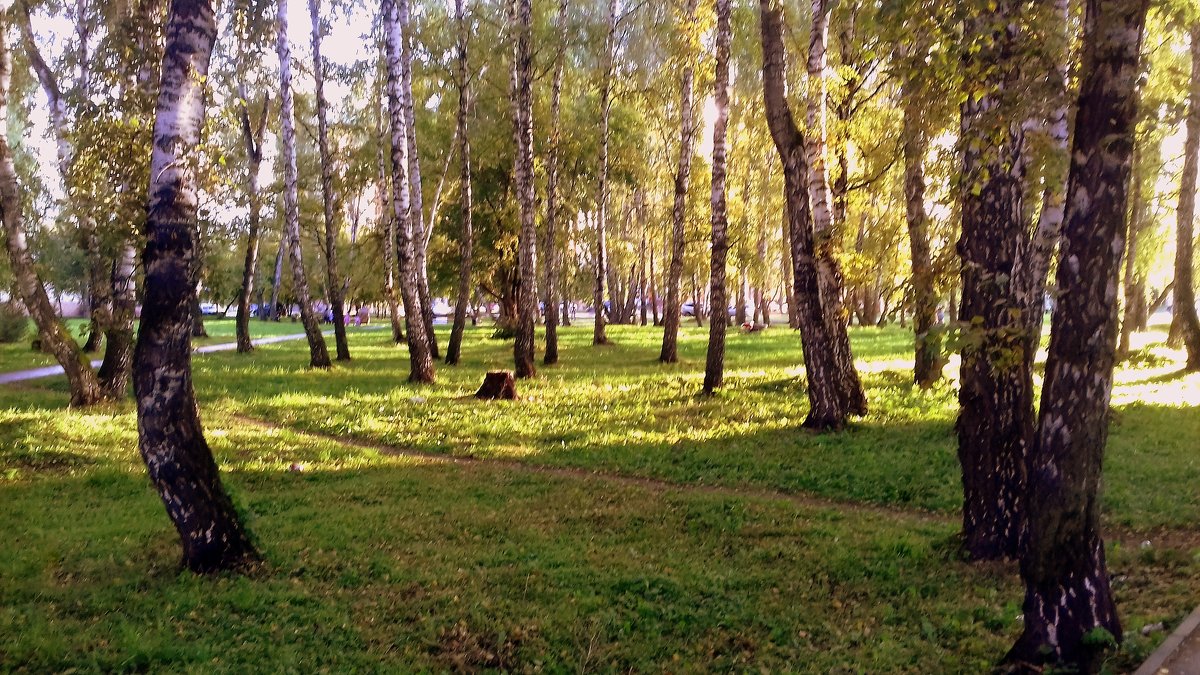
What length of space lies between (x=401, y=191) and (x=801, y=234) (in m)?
9.11

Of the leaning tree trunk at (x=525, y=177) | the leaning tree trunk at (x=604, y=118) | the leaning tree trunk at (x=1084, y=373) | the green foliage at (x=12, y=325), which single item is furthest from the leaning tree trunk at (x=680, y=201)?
the green foliage at (x=12, y=325)

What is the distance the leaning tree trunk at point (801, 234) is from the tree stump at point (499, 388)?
5.88 metres

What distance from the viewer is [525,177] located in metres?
19.2

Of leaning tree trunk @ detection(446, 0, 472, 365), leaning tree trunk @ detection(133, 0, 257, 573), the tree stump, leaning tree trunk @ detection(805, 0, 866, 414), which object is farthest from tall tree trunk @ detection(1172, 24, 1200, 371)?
leaning tree trunk @ detection(133, 0, 257, 573)

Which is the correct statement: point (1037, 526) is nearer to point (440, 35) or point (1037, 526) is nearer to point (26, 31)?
point (26, 31)

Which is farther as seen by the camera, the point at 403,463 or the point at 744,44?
the point at 744,44

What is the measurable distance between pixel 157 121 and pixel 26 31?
12722 millimetres

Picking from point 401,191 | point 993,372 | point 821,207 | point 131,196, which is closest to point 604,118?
point 401,191

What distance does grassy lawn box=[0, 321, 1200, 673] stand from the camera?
5375 mm

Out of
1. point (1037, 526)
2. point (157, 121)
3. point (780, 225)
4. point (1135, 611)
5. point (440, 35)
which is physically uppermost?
point (440, 35)

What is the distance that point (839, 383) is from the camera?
12.3 meters

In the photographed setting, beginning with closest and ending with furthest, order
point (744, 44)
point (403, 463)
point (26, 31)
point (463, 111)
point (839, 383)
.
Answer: point (403, 463) → point (839, 383) → point (26, 31) → point (744, 44) → point (463, 111)

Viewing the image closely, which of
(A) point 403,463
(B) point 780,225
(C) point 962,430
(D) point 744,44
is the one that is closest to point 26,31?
(A) point 403,463

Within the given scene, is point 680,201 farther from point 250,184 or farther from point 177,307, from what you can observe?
point 177,307
